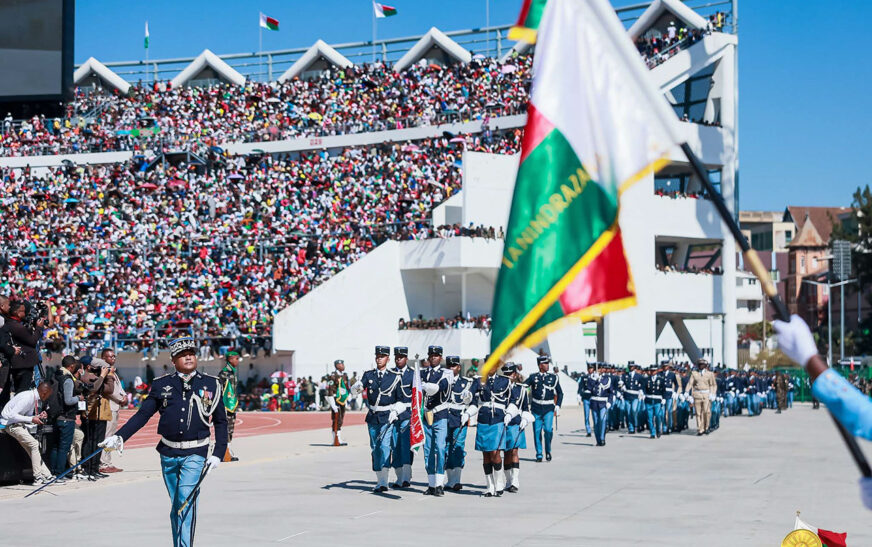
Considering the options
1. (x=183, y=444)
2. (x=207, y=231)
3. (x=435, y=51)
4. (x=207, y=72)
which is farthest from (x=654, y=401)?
(x=207, y=72)

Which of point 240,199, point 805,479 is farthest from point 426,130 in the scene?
point 805,479

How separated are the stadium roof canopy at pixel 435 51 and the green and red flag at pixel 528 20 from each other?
55.4 metres

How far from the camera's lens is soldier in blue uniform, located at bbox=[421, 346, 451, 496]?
16.6 m

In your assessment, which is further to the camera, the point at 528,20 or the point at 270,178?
the point at 270,178

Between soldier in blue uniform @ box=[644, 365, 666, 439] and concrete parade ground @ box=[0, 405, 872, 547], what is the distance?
14.0 feet

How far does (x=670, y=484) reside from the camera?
18016 mm

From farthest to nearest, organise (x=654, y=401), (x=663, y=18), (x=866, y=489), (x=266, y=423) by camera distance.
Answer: (x=663, y=18) < (x=266, y=423) < (x=654, y=401) < (x=866, y=489)

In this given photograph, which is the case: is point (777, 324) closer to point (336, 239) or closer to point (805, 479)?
point (805, 479)

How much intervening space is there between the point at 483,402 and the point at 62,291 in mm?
32654

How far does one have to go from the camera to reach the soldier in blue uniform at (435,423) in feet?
54.3

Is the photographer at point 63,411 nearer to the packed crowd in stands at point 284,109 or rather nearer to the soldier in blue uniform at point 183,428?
the soldier in blue uniform at point 183,428

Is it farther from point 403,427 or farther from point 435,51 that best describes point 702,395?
point 435,51

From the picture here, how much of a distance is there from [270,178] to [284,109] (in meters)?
8.51

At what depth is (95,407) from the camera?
1845cm
